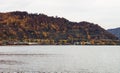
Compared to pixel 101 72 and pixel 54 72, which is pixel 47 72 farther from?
pixel 101 72

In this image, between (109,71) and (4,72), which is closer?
(4,72)

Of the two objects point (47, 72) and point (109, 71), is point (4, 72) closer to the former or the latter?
point (47, 72)

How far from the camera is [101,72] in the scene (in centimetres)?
8362

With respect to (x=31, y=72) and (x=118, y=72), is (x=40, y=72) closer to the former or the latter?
(x=31, y=72)

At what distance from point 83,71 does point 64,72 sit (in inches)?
231

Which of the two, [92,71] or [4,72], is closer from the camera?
[4,72]

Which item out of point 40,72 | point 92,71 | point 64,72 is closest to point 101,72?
point 92,71

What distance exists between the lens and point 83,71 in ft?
282

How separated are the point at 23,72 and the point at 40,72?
3.94 metres

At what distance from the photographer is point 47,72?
271 feet

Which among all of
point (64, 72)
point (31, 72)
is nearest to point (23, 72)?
point (31, 72)

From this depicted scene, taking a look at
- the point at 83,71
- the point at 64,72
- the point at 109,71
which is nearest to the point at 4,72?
the point at 64,72

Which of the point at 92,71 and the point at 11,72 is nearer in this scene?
the point at 11,72

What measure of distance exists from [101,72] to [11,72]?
796 inches
